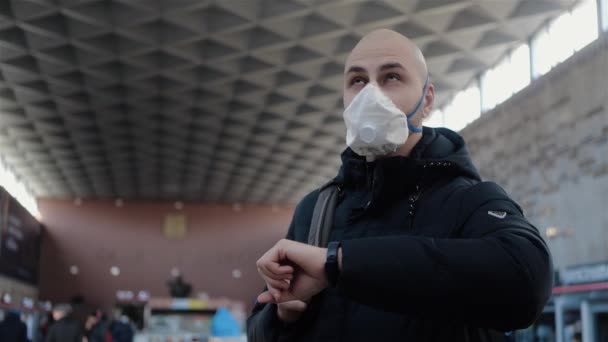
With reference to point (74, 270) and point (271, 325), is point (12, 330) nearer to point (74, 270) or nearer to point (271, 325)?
point (271, 325)

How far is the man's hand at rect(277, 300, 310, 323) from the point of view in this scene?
1000 millimetres

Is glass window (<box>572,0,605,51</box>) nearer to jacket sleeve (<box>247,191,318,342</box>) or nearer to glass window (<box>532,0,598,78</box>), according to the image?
glass window (<box>532,0,598,78</box>)

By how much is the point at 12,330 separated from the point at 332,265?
10.4 m

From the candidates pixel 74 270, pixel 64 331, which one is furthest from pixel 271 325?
pixel 74 270

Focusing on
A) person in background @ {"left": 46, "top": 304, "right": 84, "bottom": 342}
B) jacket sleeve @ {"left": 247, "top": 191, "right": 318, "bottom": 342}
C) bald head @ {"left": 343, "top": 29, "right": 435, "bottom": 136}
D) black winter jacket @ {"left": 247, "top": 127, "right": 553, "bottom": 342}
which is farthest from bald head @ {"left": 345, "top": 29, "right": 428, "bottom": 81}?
person in background @ {"left": 46, "top": 304, "right": 84, "bottom": 342}

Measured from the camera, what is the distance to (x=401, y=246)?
0.76 metres

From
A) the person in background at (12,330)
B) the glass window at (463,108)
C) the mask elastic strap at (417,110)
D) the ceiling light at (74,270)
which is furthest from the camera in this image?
the ceiling light at (74,270)

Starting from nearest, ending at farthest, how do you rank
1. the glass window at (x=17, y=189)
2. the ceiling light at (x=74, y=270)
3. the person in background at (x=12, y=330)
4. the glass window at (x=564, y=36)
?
1. the person in background at (x=12, y=330)
2. the glass window at (x=564, y=36)
3. the glass window at (x=17, y=189)
4. the ceiling light at (x=74, y=270)

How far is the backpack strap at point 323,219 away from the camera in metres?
1.09

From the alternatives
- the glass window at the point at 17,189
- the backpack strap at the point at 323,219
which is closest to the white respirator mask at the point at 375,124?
the backpack strap at the point at 323,219

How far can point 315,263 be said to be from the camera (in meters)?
0.77

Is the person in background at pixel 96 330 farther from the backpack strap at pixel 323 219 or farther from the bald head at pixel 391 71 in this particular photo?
the bald head at pixel 391 71

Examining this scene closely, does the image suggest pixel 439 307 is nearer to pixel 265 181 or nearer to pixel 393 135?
pixel 393 135

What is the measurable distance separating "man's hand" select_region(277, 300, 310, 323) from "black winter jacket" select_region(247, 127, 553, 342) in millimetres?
19
